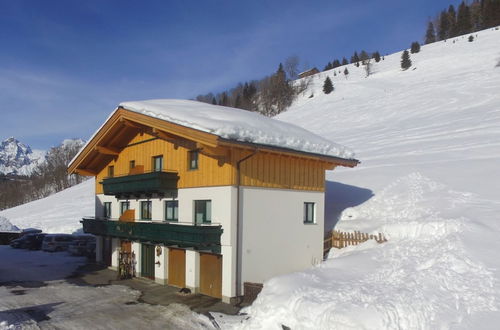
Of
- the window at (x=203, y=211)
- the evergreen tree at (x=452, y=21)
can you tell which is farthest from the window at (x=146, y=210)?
the evergreen tree at (x=452, y=21)

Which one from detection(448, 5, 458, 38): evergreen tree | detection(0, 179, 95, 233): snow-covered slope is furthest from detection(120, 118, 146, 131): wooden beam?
detection(448, 5, 458, 38): evergreen tree

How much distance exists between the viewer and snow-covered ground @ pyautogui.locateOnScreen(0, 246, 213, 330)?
1376 cm

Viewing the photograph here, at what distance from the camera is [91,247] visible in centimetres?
3148

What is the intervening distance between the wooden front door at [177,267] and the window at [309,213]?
232 inches

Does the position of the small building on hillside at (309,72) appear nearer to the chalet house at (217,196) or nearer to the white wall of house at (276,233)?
the chalet house at (217,196)

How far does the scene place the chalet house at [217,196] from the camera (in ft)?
54.0

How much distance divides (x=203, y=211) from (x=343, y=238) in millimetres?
7153

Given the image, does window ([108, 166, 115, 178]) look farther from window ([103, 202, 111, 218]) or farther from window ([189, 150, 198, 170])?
window ([189, 150, 198, 170])

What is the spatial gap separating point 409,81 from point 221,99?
71717mm

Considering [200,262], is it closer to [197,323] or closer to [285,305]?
[197,323]

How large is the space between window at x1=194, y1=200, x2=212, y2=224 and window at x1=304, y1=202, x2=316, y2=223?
4753 millimetres

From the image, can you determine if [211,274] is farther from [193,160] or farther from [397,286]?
[397,286]

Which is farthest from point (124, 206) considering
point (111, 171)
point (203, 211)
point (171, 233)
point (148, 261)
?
point (203, 211)

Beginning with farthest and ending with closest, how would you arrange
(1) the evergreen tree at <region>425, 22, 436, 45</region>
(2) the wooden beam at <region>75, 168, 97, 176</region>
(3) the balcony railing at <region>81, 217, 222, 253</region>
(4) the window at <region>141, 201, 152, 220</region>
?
(1) the evergreen tree at <region>425, 22, 436, 45</region>
(2) the wooden beam at <region>75, 168, 97, 176</region>
(4) the window at <region>141, 201, 152, 220</region>
(3) the balcony railing at <region>81, 217, 222, 253</region>
